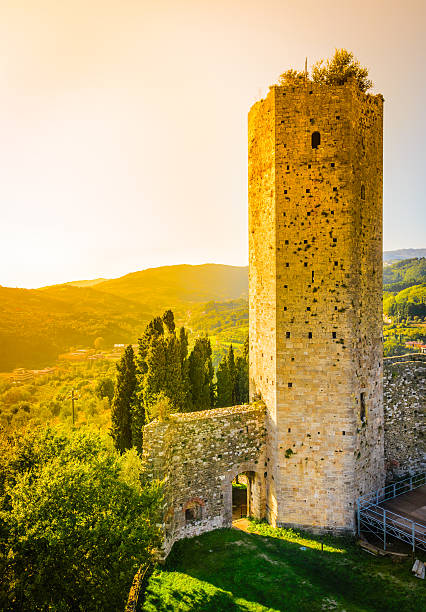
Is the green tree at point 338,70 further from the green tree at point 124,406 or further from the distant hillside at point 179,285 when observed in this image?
the distant hillside at point 179,285

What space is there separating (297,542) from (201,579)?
12.0 ft

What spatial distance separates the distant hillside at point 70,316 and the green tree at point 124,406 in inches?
1091

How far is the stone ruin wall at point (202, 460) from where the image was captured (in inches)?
503

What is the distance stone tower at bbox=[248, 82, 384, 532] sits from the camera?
13.7 meters

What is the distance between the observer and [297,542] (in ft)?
44.2

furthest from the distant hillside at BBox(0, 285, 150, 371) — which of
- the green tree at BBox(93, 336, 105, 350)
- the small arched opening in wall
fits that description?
the small arched opening in wall

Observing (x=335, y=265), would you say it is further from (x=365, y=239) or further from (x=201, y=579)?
(x=201, y=579)

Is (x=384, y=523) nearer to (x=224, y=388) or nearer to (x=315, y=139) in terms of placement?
(x=315, y=139)

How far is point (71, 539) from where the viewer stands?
29.2 ft

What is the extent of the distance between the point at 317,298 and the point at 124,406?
12435 millimetres

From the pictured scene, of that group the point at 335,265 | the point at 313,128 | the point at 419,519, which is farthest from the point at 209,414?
the point at 313,128

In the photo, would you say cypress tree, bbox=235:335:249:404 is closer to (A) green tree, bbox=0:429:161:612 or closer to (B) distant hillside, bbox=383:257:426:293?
(A) green tree, bbox=0:429:161:612

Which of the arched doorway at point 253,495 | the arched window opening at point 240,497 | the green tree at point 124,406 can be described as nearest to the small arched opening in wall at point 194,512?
the arched doorway at point 253,495

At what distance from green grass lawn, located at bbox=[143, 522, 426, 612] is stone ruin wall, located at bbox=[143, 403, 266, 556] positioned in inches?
30.1
